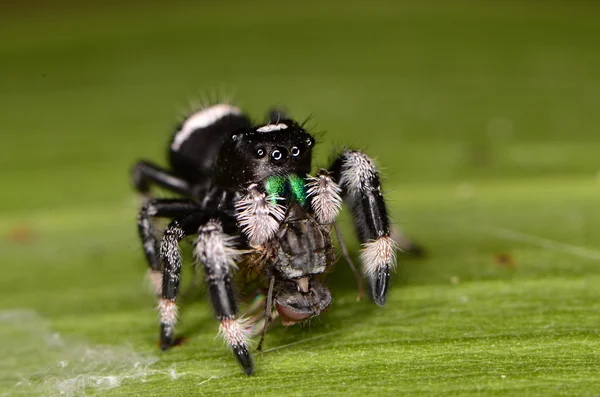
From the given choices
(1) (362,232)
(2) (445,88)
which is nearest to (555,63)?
(2) (445,88)

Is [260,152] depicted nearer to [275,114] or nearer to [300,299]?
[300,299]

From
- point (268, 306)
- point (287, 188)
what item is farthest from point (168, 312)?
point (287, 188)

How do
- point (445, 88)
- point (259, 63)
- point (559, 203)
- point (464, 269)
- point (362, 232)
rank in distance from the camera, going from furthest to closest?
point (259, 63), point (445, 88), point (559, 203), point (464, 269), point (362, 232)

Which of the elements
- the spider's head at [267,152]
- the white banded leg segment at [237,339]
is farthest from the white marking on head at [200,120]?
the white banded leg segment at [237,339]

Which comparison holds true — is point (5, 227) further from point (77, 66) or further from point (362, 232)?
point (362, 232)

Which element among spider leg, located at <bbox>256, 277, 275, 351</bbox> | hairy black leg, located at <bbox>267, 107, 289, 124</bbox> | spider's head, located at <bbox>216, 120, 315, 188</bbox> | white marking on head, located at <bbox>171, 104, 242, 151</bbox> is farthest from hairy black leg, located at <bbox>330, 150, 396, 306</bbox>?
white marking on head, located at <bbox>171, 104, 242, 151</bbox>

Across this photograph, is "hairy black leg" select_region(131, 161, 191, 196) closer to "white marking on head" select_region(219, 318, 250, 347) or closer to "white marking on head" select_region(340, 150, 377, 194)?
"white marking on head" select_region(340, 150, 377, 194)
